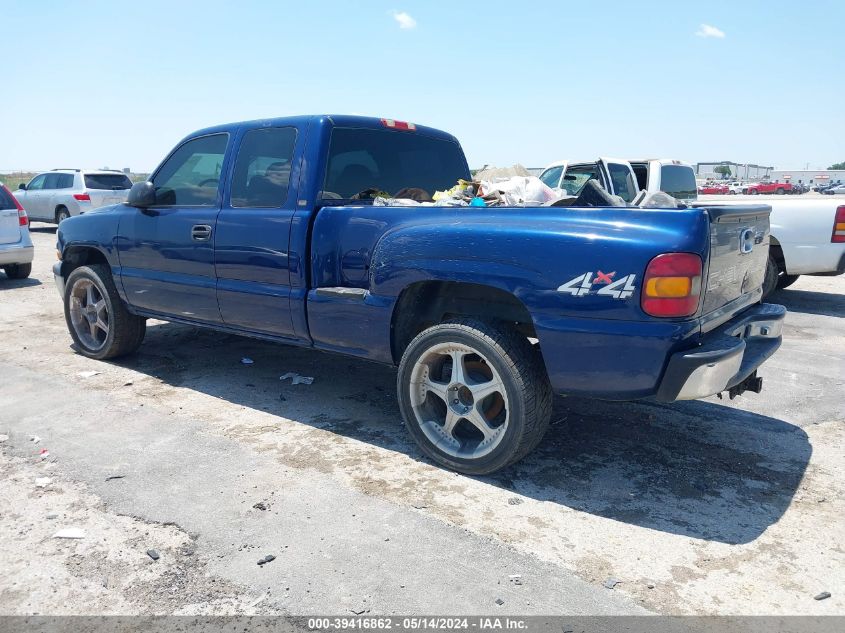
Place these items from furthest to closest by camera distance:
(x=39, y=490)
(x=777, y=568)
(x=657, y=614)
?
(x=39, y=490), (x=777, y=568), (x=657, y=614)

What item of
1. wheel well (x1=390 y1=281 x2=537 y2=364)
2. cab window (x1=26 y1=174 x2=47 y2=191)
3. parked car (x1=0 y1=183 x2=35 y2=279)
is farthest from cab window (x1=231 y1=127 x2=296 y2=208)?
cab window (x1=26 y1=174 x2=47 y2=191)

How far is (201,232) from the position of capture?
4.54 meters

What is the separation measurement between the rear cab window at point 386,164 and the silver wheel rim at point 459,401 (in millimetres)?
1337

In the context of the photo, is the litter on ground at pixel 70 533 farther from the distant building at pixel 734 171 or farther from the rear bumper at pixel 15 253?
the distant building at pixel 734 171

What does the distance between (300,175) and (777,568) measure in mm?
3275

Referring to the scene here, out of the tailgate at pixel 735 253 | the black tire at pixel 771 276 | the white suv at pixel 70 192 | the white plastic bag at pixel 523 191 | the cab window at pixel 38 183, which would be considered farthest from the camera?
the cab window at pixel 38 183

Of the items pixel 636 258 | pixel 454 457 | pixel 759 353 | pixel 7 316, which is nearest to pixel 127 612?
pixel 454 457

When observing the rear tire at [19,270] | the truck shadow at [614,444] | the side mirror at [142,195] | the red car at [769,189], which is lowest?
the truck shadow at [614,444]

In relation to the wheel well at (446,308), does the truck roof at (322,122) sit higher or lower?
higher

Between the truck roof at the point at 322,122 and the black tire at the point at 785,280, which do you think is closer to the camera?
the truck roof at the point at 322,122

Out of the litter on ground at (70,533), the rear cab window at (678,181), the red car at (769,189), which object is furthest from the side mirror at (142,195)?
the red car at (769,189)

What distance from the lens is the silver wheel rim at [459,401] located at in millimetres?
3420

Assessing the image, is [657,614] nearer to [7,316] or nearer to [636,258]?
[636,258]

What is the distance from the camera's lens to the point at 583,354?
3012mm
